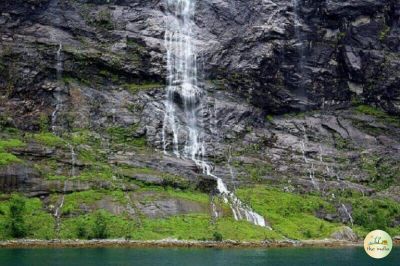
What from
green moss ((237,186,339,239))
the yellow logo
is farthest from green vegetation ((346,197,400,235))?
the yellow logo

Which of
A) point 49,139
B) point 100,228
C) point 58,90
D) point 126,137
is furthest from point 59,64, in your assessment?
point 100,228

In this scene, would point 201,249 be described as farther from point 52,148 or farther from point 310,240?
point 52,148

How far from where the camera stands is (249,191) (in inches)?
2872

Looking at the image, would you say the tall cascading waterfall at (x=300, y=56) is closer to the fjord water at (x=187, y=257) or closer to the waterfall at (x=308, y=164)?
the waterfall at (x=308, y=164)

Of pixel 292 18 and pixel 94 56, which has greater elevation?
pixel 292 18

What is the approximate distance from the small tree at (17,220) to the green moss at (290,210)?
27359 millimetres

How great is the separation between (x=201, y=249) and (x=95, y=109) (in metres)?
36.0

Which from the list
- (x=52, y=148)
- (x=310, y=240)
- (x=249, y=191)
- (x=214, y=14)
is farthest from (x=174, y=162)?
(x=214, y=14)

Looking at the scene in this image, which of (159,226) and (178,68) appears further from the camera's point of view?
(178,68)

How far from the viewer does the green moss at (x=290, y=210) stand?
6406cm

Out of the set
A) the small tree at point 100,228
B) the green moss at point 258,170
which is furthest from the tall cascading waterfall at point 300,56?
the small tree at point 100,228

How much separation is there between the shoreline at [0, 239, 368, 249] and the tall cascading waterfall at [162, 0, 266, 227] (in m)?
15.3

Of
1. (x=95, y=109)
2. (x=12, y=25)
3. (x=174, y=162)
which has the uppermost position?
(x=12, y=25)

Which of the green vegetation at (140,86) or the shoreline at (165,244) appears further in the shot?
the green vegetation at (140,86)
